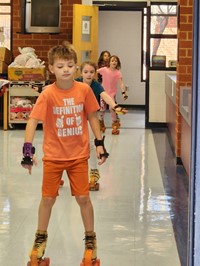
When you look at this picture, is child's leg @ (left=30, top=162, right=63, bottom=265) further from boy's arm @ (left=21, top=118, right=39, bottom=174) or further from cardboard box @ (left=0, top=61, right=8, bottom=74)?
cardboard box @ (left=0, top=61, right=8, bottom=74)

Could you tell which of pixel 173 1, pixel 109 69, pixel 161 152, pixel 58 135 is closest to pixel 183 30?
pixel 161 152

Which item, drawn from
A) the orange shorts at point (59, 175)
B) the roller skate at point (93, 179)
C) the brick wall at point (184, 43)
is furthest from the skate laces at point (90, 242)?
the brick wall at point (184, 43)

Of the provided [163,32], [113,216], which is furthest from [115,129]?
[113,216]

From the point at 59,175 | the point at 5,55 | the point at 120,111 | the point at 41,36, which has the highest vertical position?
the point at 41,36

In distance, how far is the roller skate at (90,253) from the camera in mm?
4328

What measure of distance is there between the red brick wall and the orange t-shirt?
894 cm

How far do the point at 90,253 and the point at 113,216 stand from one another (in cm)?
146

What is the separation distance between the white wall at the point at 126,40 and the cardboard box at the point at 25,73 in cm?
449

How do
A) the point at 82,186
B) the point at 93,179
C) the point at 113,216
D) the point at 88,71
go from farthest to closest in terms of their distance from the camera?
the point at 93,179 → the point at 113,216 → the point at 88,71 → the point at 82,186

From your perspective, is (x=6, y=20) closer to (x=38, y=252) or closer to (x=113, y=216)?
(x=113, y=216)

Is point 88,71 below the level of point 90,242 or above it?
above

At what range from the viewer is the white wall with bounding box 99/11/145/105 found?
1631cm

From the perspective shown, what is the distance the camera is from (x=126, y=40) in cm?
1642

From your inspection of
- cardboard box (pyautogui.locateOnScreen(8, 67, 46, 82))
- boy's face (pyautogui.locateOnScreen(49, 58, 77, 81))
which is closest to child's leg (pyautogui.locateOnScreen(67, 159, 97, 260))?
boy's face (pyautogui.locateOnScreen(49, 58, 77, 81))
